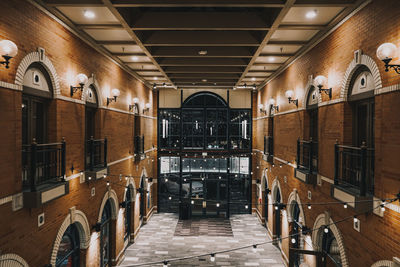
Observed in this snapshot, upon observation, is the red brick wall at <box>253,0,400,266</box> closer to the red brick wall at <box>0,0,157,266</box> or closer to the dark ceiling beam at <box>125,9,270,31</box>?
the dark ceiling beam at <box>125,9,270,31</box>

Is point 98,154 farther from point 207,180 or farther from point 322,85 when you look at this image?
point 207,180

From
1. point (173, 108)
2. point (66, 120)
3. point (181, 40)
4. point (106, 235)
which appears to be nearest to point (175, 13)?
point (181, 40)

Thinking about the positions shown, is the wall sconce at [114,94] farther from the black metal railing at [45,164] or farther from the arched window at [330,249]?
the arched window at [330,249]

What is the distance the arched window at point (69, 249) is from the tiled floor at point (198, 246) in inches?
140

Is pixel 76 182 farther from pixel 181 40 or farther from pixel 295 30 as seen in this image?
pixel 295 30

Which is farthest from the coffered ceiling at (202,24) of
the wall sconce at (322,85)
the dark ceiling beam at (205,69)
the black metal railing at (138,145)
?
the black metal railing at (138,145)

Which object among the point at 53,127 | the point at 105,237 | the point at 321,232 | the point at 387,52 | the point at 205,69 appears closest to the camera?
the point at 387,52

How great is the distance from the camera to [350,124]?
18.6ft

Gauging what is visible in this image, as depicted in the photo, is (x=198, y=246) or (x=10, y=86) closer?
(x=10, y=86)

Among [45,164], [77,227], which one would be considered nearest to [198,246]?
[77,227]

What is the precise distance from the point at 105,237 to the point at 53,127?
486 centimetres

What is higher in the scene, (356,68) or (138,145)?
(356,68)

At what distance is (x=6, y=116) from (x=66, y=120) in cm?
193

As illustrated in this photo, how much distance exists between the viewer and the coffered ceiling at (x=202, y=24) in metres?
4.97
